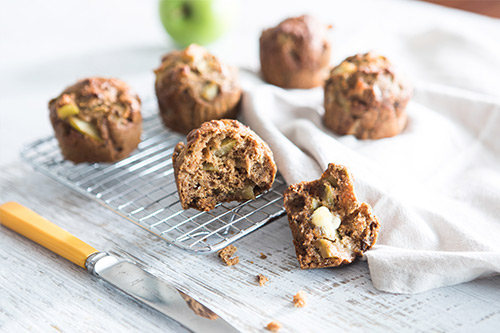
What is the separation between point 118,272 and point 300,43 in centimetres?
176

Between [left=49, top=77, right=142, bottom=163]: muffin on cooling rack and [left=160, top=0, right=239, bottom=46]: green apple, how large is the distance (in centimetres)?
162

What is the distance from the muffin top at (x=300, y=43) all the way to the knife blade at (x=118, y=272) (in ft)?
5.34

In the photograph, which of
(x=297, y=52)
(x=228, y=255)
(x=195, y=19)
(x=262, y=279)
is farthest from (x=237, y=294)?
(x=195, y=19)

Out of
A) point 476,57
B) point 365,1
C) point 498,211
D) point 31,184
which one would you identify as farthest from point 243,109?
point 365,1

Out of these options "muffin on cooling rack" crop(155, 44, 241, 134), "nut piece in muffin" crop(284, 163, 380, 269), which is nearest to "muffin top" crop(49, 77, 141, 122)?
"muffin on cooling rack" crop(155, 44, 241, 134)

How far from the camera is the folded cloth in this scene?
2160 millimetres

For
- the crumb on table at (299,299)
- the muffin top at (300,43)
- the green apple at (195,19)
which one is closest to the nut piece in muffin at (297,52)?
the muffin top at (300,43)

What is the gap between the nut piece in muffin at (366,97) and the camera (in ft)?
9.41

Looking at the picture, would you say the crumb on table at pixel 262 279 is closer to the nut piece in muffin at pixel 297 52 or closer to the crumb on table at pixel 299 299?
the crumb on table at pixel 299 299

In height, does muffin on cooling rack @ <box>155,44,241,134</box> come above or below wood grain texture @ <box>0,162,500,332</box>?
above

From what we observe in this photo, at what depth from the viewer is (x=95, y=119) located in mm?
2816

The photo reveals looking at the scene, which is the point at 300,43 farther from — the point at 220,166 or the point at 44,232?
the point at 44,232

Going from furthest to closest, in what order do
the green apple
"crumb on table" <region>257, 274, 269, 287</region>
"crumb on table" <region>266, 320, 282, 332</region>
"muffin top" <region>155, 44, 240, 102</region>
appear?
the green apple → "muffin top" <region>155, 44, 240, 102</region> → "crumb on table" <region>257, 274, 269, 287</region> → "crumb on table" <region>266, 320, 282, 332</region>

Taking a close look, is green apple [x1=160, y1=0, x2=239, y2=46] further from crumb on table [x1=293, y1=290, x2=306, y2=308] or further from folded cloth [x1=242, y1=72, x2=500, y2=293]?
crumb on table [x1=293, y1=290, x2=306, y2=308]
